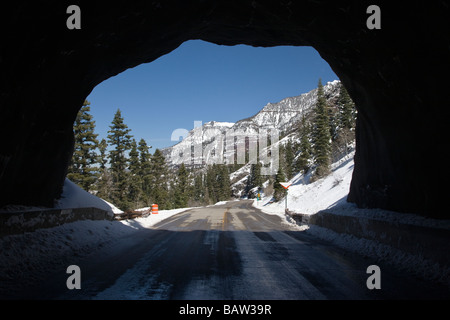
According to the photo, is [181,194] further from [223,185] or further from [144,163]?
[223,185]

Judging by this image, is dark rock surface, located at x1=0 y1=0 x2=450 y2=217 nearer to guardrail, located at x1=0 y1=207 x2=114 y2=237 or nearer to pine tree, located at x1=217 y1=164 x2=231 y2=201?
guardrail, located at x1=0 y1=207 x2=114 y2=237

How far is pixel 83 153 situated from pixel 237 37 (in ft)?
92.7

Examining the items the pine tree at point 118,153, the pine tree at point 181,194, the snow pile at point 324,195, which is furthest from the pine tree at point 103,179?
the snow pile at point 324,195

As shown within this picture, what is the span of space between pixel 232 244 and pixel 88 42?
25.4 feet

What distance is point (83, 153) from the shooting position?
3438 centimetres

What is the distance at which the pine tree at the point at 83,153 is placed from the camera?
33.8 meters

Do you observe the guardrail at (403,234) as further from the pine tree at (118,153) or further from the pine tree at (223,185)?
the pine tree at (223,185)

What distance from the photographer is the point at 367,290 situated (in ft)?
17.0

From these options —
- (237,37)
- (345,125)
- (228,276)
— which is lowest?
(228,276)

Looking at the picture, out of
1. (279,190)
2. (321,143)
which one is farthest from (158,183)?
(321,143)

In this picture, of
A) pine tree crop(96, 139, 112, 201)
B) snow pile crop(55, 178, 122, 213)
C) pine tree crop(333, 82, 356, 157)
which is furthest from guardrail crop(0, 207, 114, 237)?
pine tree crop(333, 82, 356, 157)

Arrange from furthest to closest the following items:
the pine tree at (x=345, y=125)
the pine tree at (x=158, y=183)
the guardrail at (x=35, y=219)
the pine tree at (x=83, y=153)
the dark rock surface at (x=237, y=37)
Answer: the pine tree at (x=345, y=125)
the pine tree at (x=158, y=183)
the pine tree at (x=83, y=153)
the guardrail at (x=35, y=219)
the dark rock surface at (x=237, y=37)

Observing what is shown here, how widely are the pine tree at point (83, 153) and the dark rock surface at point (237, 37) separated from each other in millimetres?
23699
